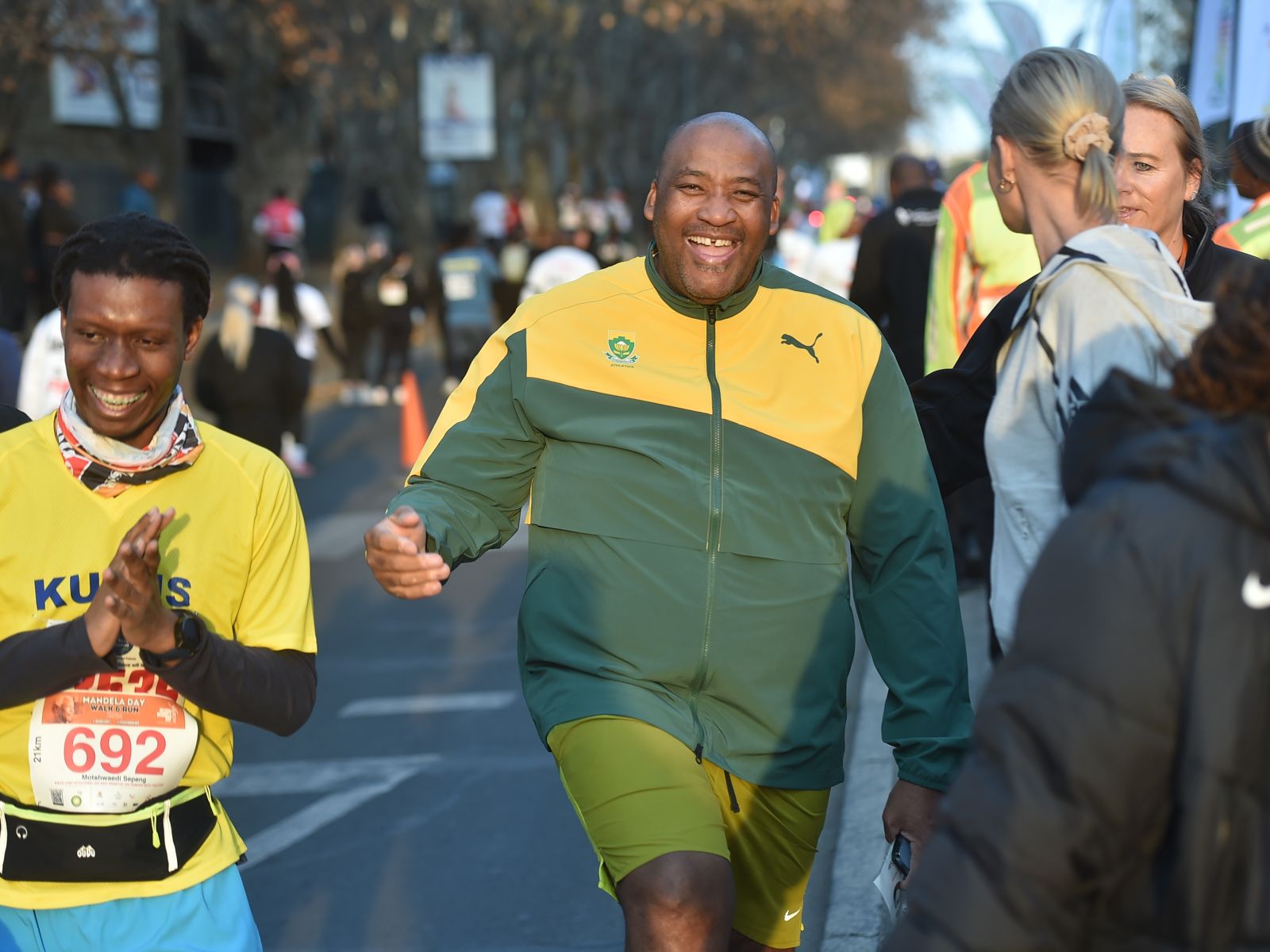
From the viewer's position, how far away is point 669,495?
12.1ft

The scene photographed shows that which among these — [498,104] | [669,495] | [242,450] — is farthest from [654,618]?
[498,104]

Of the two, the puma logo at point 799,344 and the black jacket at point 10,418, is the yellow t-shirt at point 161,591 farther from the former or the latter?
the puma logo at point 799,344

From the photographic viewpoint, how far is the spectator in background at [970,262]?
7.50 m

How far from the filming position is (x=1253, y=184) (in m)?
6.12

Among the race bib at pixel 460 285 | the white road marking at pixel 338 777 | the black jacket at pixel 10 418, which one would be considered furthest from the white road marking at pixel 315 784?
the race bib at pixel 460 285

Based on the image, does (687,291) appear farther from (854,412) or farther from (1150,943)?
(1150,943)

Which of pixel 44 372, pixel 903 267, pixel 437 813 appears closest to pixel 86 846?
pixel 437 813

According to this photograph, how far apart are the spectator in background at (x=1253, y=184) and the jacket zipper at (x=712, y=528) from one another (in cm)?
240

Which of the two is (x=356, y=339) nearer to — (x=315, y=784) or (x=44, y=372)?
(x=44, y=372)

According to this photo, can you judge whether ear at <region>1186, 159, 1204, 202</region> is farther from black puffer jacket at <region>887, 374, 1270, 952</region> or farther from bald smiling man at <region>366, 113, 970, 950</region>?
black puffer jacket at <region>887, 374, 1270, 952</region>

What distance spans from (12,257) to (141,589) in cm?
1351

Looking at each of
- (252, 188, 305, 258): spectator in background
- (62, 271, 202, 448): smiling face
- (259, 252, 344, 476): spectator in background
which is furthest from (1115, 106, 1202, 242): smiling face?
(252, 188, 305, 258): spectator in background

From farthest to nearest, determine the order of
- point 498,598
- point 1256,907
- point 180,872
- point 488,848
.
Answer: point 498,598
point 488,848
point 180,872
point 1256,907

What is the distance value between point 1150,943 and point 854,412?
190 centimetres
